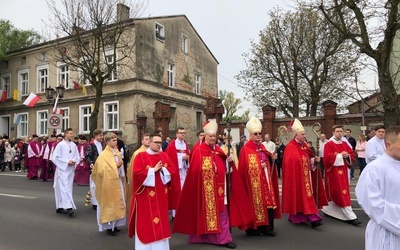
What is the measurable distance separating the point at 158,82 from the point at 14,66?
594 inches

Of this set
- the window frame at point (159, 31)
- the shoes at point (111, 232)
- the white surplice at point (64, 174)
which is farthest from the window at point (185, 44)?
the shoes at point (111, 232)

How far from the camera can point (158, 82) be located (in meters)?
28.6

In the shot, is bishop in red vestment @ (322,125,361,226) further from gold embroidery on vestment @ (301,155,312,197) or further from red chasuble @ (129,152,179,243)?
red chasuble @ (129,152,179,243)

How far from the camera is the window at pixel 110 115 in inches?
1077

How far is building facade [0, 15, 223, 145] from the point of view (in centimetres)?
2634

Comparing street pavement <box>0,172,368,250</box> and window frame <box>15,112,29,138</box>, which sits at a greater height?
window frame <box>15,112,29,138</box>

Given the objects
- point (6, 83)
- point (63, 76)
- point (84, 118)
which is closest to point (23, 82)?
point (6, 83)

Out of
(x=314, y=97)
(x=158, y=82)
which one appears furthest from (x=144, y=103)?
(x=314, y=97)

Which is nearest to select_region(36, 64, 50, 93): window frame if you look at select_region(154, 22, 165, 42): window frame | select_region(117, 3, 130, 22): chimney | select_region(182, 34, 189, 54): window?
select_region(154, 22, 165, 42): window frame

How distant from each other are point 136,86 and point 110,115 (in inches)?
130

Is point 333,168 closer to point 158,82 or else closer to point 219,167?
point 219,167

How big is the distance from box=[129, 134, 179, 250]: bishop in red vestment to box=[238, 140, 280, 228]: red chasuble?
66.8 inches

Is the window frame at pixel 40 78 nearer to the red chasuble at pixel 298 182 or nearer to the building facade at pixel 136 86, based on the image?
the building facade at pixel 136 86

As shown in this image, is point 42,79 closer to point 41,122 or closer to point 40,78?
point 40,78
